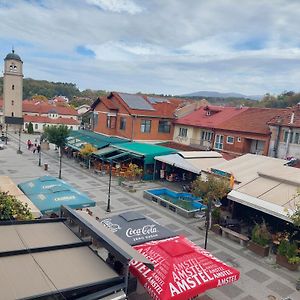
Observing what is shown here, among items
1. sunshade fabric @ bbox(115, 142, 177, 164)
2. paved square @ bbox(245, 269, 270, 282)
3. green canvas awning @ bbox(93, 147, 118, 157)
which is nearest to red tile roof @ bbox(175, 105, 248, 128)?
sunshade fabric @ bbox(115, 142, 177, 164)

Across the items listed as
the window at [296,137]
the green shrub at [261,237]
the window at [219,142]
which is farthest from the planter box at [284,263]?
the window at [219,142]

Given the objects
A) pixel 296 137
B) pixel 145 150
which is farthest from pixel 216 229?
pixel 145 150

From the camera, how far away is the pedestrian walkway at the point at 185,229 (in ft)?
42.0

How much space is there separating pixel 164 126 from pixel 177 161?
1259cm

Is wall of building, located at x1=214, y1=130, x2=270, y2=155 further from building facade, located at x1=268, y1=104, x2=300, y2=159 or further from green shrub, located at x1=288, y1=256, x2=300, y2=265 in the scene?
green shrub, located at x1=288, y1=256, x2=300, y2=265

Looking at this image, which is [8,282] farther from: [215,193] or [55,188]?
[215,193]

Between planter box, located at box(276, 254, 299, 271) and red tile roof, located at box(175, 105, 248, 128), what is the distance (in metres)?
20.1

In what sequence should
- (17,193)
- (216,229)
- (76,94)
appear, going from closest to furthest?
(17,193) < (216,229) < (76,94)

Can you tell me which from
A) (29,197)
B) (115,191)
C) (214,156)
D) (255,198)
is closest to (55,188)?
(29,197)

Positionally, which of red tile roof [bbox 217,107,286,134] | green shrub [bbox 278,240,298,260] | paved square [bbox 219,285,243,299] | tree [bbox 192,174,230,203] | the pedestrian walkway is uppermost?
red tile roof [bbox 217,107,286,134]

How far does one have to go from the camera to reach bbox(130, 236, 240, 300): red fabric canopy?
30.4 feet

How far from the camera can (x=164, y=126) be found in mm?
39812

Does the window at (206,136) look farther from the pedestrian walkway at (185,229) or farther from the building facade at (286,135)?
the pedestrian walkway at (185,229)

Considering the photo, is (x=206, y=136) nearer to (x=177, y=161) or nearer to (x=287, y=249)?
(x=177, y=161)
